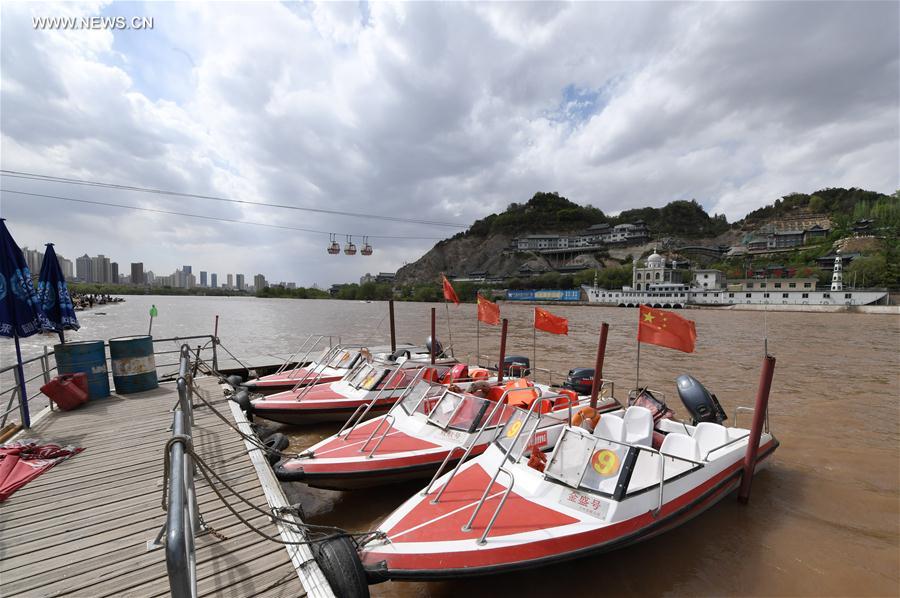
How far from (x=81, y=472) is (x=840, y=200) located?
185 metres

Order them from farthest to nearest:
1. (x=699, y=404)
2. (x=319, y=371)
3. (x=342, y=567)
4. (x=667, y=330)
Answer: (x=319, y=371) < (x=667, y=330) < (x=699, y=404) < (x=342, y=567)

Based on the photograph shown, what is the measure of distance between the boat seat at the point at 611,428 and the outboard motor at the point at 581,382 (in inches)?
172

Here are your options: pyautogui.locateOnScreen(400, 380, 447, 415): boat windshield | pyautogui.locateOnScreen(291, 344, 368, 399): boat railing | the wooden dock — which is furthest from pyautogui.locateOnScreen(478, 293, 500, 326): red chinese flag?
the wooden dock

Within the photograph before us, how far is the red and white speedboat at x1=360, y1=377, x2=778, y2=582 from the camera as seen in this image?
412 cm

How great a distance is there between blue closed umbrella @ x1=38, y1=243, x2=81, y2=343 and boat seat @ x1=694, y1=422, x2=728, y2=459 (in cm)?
1227

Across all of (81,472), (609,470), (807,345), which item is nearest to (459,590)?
(609,470)

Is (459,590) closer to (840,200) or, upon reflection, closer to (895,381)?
(895,381)

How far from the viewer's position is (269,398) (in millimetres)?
10609

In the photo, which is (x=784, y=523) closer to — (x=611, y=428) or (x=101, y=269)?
(x=611, y=428)

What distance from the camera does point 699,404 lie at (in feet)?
26.6

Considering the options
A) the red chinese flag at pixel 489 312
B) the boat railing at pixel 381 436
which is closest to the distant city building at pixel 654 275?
the red chinese flag at pixel 489 312

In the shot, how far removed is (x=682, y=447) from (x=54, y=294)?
40.5 feet

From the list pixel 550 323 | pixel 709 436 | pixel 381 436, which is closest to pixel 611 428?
→ pixel 709 436

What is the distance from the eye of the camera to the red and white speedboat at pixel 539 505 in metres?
4.12
